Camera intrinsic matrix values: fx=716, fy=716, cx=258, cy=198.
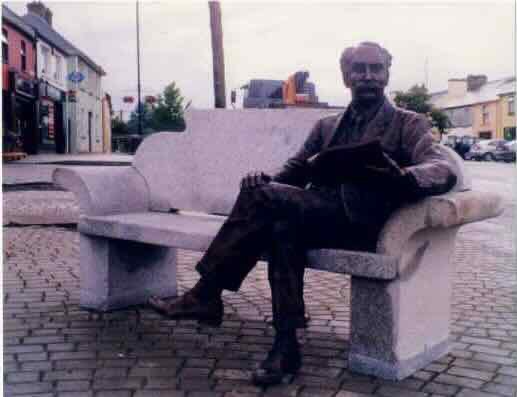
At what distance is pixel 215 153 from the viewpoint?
5121mm

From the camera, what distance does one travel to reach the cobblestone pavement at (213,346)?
3.40 meters

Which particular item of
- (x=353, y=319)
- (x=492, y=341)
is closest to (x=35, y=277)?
(x=353, y=319)

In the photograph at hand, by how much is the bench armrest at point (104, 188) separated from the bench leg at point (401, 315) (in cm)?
206

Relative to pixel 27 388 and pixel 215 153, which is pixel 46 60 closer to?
pixel 215 153

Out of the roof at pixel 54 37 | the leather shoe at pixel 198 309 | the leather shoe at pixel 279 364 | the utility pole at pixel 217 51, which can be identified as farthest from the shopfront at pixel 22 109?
the leather shoe at pixel 279 364

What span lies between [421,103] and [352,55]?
58.4 metres

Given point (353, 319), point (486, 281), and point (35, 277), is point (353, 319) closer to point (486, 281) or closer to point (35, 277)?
point (486, 281)

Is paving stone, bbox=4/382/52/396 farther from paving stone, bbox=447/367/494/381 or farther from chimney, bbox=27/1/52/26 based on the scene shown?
chimney, bbox=27/1/52/26

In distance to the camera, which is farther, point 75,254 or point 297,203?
point 75,254

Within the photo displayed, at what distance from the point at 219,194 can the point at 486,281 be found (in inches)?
99.0

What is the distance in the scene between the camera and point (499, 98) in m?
61.4

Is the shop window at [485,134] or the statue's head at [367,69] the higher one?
the shop window at [485,134]

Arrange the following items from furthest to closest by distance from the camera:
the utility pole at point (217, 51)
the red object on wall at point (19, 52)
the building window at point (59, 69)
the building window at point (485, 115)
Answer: the building window at point (485, 115), the building window at point (59, 69), the red object on wall at point (19, 52), the utility pole at point (217, 51)

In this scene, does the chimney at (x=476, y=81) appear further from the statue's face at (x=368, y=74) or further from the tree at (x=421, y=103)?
the statue's face at (x=368, y=74)
